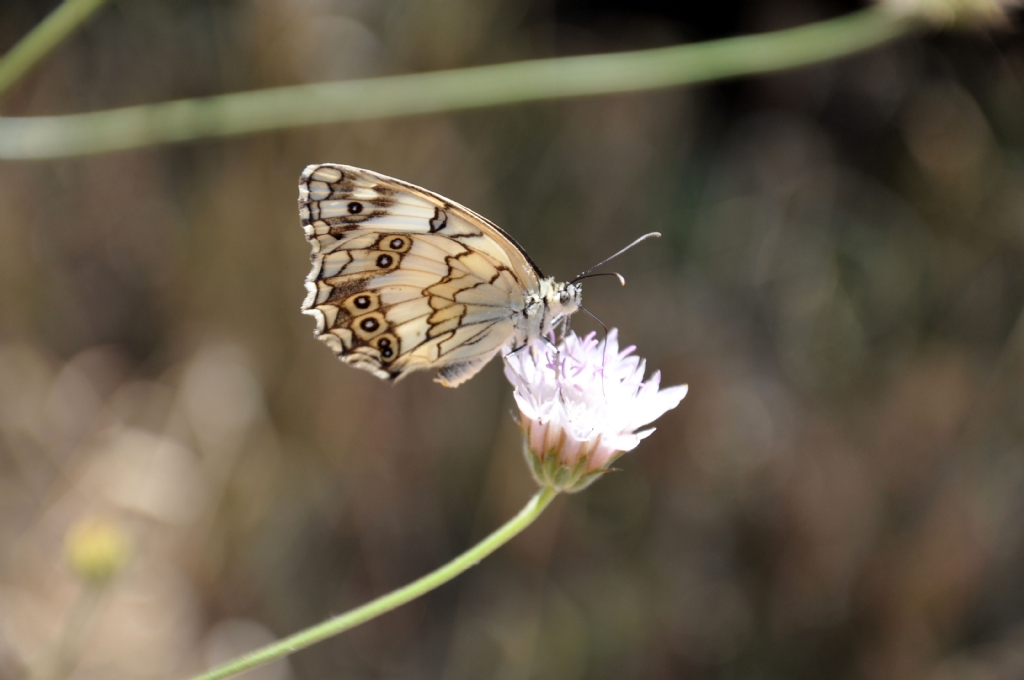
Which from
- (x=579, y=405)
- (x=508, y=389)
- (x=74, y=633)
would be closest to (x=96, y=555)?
(x=74, y=633)

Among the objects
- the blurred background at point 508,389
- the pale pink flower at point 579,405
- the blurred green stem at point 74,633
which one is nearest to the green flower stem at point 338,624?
the pale pink flower at point 579,405

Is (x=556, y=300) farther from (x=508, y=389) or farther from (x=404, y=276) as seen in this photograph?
(x=508, y=389)

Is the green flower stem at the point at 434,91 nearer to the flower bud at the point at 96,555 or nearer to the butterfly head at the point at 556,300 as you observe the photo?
the butterfly head at the point at 556,300

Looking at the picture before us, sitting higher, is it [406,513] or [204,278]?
[204,278]

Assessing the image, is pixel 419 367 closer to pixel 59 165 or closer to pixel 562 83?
pixel 562 83

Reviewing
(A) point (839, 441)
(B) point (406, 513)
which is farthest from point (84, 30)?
(A) point (839, 441)

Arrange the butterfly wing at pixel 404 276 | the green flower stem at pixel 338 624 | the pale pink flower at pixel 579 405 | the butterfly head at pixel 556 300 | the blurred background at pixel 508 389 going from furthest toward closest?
1. the blurred background at pixel 508 389
2. the butterfly head at pixel 556 300
3. the butterfly wing at pixel 404 276
4. the pale pink flower at pixel 579 405
5. the green flower stem at pixel 338 624
